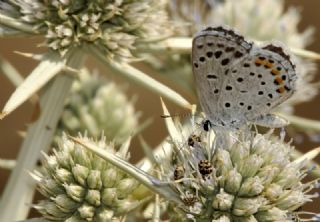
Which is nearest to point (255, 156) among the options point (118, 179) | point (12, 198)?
point (118, 179)

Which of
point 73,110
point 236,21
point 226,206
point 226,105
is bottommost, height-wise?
point 226,206

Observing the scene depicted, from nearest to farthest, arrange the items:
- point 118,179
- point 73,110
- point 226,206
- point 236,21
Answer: point 226,206, point 118,179, point 73,110, point 236,21

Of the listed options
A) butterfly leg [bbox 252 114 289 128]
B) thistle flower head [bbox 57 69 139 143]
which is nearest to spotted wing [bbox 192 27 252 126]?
butterfly leg [bbox 252 114 289 128]

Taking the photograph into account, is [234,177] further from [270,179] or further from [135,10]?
[135,10]

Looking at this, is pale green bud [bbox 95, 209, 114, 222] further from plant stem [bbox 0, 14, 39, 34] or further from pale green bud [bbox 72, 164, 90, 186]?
plant stem [bbox 0, 14, 39, 34]

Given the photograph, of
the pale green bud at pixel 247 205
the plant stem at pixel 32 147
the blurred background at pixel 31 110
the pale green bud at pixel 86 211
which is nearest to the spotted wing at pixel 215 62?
the pale green bud at pixel 247 205

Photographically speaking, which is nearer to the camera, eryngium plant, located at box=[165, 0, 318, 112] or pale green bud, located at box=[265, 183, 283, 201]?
pale green bud, located at box=[265, 183, 283, 201]
